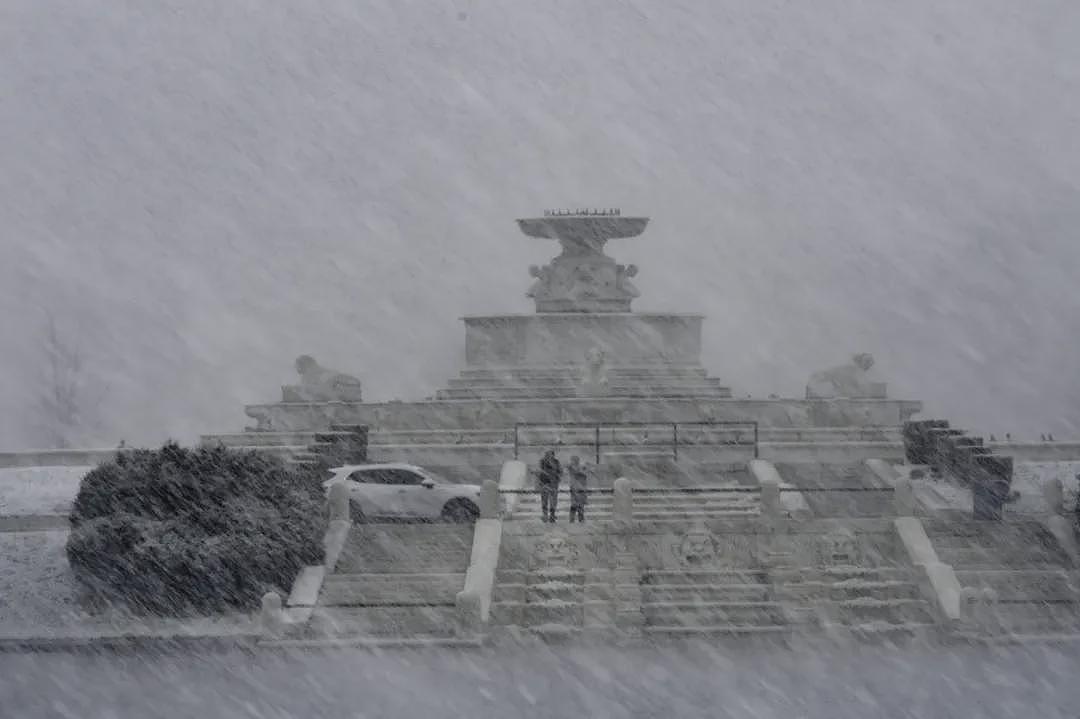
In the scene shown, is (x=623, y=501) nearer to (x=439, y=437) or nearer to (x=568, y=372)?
(x=439, y=437)

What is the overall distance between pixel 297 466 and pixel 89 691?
27.5 feet

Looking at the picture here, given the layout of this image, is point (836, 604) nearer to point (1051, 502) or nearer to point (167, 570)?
point (1051, 502)

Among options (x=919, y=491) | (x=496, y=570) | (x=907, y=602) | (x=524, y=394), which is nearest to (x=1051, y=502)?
(x=919, y=491)

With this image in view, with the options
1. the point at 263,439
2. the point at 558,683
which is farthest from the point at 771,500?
the point at 263,439

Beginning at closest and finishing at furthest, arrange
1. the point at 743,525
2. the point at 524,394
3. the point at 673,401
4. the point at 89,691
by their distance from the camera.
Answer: the point at 89,691, the point at 743,525, the point at 673,401, the point at 524,394

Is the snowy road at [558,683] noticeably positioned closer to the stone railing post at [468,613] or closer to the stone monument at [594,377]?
the stone railing post at [468,613]

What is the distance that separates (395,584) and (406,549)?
1201 millimetres

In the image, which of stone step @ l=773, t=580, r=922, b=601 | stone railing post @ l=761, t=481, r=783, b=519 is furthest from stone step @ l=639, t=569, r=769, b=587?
stone railing post @ l=761, t=481, r=783, b=519

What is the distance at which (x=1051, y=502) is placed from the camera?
1033 inches

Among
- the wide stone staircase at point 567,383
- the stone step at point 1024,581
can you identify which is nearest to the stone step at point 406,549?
the stone step at point 1024,581

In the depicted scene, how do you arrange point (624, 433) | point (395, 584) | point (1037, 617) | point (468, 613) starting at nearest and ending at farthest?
point (468, 613) → point (1037, 617) → point (395, 584) → point (624, 433)

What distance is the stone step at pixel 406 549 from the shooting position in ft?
80.4

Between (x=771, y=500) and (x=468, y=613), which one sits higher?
(x=771, y=500)

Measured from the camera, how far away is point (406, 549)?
82.1 ft
